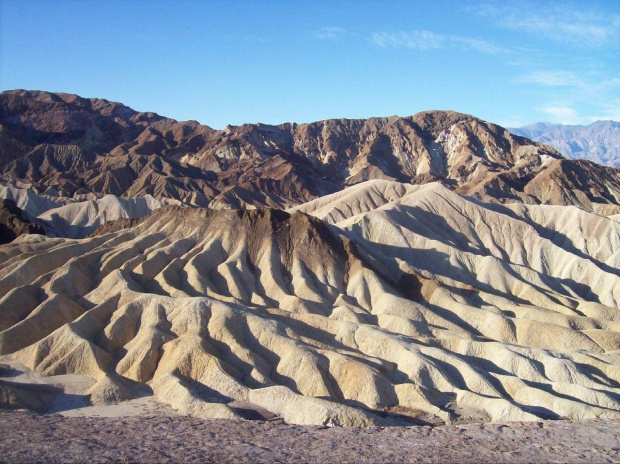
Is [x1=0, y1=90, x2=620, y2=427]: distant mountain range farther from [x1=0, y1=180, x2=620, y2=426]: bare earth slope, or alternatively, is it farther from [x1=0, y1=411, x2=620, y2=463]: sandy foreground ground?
[x1=0, y1=411, x2=620, y2=463]: sandy foreground ground

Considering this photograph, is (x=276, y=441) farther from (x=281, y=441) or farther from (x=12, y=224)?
(x=12, y=224)

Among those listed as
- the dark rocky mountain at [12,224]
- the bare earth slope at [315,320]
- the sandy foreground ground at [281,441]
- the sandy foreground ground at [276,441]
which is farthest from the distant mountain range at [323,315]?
the sandy foreground ground at [281,441]

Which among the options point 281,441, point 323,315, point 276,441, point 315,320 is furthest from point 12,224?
point 281,441

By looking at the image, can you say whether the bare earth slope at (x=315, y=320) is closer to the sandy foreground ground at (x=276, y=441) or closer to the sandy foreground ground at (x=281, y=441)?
the sandy foreground ground at (x=276, y=441)

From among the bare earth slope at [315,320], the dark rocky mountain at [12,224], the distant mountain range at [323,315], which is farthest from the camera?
the dark rocky mountain at [12,224]

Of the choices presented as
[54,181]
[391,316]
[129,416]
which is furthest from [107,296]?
[54,181]

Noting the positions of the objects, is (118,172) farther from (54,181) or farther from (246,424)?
(246,424)

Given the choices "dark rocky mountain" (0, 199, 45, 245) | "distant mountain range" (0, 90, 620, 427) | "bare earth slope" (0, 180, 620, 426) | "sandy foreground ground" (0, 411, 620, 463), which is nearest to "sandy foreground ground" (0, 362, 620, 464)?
"sandy foreground ground" (0, 411, 620, 463)
